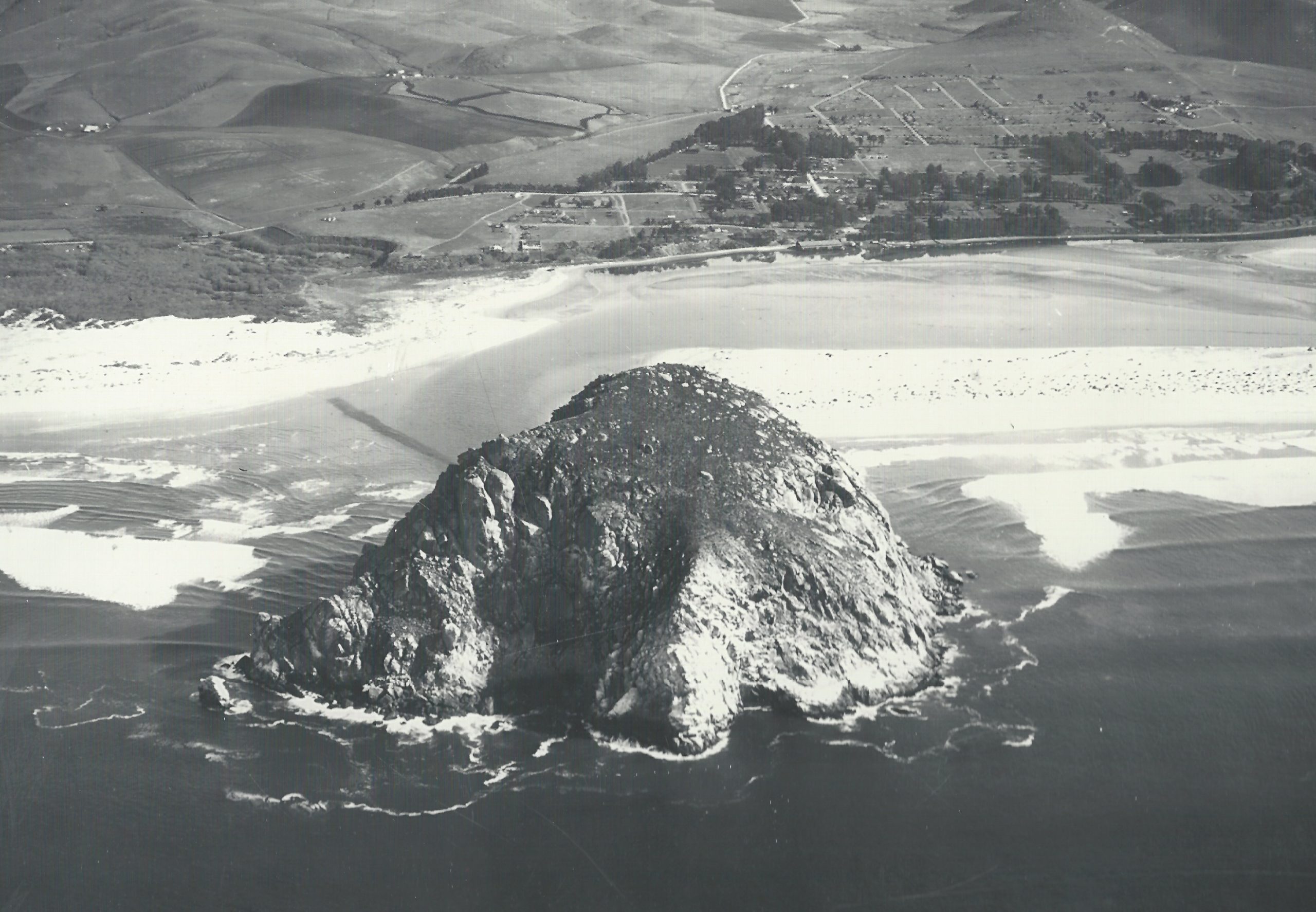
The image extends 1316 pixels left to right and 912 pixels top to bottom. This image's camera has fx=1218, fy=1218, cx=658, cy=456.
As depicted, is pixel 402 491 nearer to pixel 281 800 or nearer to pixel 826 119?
pixel 281 800

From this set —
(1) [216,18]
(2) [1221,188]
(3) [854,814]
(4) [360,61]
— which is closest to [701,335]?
(3) [854,814]

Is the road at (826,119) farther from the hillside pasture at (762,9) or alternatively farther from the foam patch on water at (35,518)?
the foam patch on water at (35,518)

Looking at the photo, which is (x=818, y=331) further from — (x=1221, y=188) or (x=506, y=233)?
(x=1221, y=188)

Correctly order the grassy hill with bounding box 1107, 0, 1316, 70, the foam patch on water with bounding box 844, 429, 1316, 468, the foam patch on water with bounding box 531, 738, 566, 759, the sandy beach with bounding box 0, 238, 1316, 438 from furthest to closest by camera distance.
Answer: the grassy hill with bounding box 1107, 0, 1316, 70 → the sandy beach with bounding box 0, 238, 1316, 438 → the foam patch on water with bounding box 844, 429, 1316, 468 → the foam patch on water with bounding box 531, 738, 566, 759

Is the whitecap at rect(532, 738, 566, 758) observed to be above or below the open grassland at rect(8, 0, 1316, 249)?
below

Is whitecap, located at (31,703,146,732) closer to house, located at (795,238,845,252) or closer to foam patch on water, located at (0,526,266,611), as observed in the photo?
foam patch on water, located at (0,526,266,611)

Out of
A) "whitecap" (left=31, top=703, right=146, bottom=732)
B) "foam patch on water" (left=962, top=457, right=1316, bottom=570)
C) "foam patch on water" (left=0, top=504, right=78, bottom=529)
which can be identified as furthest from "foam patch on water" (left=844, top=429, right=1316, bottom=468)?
"foam patch on water" (left=0, top=504, right=78, bottom=529)
